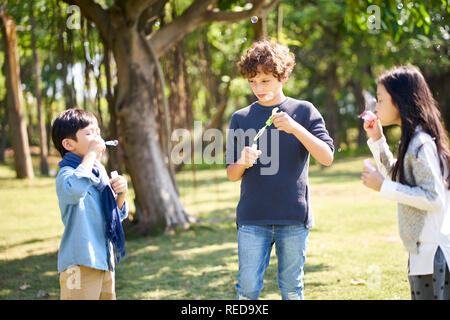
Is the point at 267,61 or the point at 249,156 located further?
the point at 267,61

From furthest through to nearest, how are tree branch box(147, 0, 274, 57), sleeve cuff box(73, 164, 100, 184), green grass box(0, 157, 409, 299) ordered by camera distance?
tree branch box(147, 0, 274, 57), green grass box(0, 157, 409, 299), sleeve cuff box(73, 164, 100, 184)

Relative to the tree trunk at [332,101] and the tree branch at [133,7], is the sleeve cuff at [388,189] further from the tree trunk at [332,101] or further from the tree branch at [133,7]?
the tree trunk at [332,101]

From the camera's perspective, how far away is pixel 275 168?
8.54 feet

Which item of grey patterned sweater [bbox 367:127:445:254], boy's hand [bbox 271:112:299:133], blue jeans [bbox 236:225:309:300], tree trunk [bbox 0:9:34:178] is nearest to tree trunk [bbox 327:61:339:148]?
tree trunk [bbox 0:9:34:178]

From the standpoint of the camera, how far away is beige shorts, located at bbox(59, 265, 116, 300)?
246cm

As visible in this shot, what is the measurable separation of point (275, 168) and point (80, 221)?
1003mm

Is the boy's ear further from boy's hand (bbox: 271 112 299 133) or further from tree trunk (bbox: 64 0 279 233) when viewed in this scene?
tree trunk (bbox: 64 0 279 233)

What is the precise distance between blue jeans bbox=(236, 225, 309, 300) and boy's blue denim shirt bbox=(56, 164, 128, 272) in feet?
2.29

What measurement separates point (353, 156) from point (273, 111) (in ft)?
53.0

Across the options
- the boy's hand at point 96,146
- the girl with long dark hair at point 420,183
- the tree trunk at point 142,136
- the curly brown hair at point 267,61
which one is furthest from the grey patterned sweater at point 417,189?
the tree trunk at point 142,136

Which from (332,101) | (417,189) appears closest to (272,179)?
(417,189)

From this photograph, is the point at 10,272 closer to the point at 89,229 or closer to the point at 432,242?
the point at 89,229

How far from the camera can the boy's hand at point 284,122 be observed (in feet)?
7.84

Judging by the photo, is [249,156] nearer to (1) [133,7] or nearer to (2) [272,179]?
(2) [272,179]
